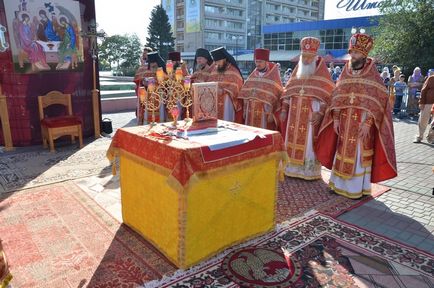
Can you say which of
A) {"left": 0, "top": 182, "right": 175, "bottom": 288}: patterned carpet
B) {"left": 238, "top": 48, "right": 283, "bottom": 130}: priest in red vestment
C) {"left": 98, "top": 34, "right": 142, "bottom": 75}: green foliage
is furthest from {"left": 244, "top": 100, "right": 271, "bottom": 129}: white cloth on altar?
{"left": 98, "top": 34, "right": 142, "bottom": 75}: green foliage

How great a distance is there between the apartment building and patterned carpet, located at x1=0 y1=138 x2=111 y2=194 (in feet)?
171

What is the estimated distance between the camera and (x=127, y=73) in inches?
1602

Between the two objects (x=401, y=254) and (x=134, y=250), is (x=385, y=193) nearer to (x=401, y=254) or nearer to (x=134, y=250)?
(x=401, y=254)

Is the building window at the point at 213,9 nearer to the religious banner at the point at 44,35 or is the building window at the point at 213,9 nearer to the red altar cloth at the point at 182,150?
the religious banner at the point at 44,35

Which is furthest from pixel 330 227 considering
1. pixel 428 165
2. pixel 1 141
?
pixel 1 141

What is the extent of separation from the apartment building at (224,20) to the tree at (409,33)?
3750cm

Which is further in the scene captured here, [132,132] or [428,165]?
[428,165]

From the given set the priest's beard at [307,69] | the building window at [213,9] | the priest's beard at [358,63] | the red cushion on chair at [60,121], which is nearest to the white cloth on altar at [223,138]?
the priest's beard at [358,63]

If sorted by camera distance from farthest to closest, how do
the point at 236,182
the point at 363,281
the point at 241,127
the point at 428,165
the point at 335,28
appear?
1. the point at 335,28
2. the point at 428,165
3. the point at 241,127
4. the point at 236,182
5. the point at 363,281

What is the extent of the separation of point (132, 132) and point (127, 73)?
129ft

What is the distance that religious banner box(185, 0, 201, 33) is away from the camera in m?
58.9

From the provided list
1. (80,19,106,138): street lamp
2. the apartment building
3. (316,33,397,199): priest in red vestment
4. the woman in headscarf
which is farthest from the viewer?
the apartment building

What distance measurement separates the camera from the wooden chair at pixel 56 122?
7.25 metres

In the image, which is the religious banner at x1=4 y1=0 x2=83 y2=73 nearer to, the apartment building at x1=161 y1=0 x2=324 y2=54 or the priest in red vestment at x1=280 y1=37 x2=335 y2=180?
the priest in red vestment at x1=280 y1=37 x2=335 y2=180
